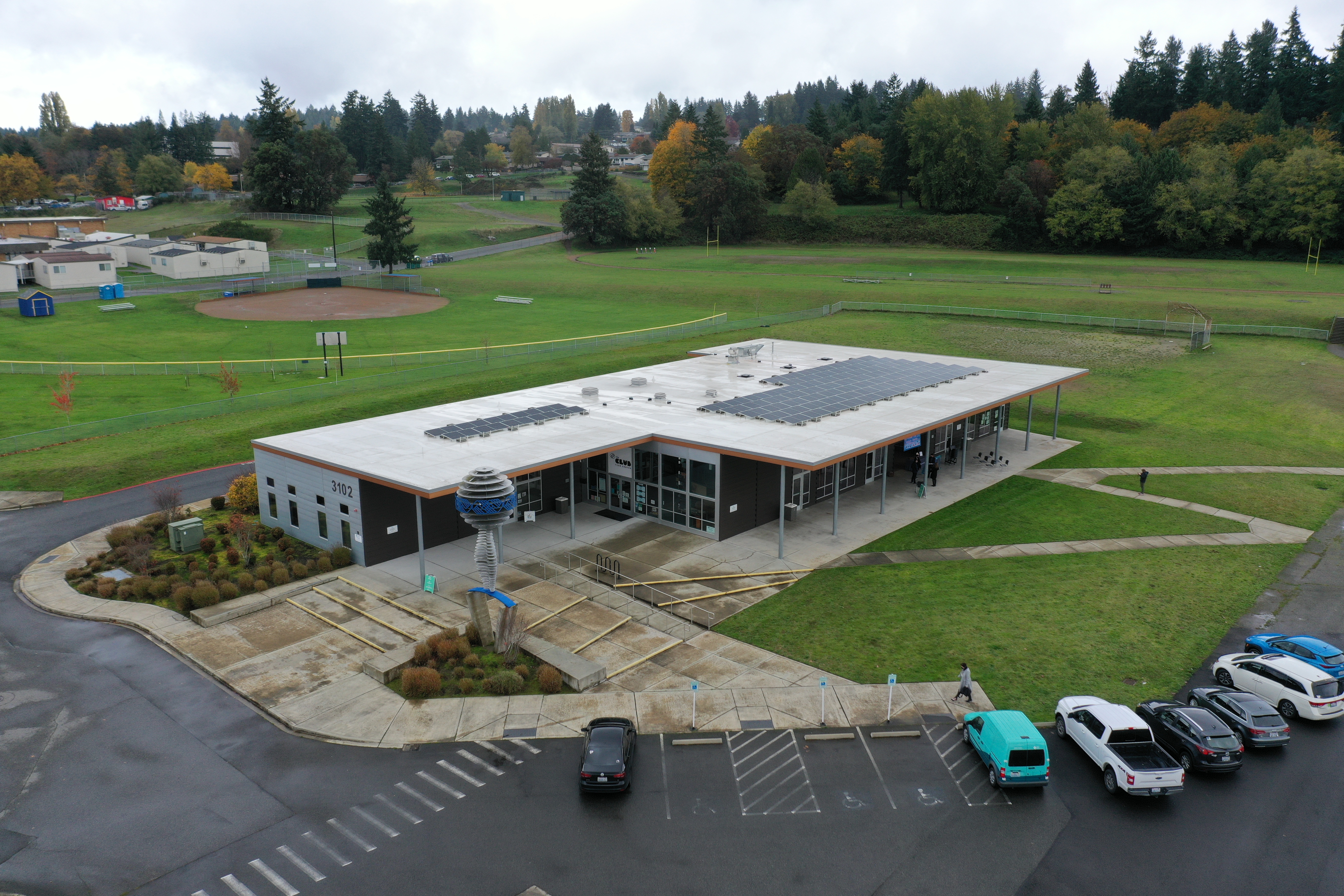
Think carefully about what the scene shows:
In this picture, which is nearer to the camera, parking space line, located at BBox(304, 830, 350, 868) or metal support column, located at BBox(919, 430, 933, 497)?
parking space line, located at BBox(304, 830, 350, 868)

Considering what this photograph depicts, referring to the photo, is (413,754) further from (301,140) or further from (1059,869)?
(301,140)

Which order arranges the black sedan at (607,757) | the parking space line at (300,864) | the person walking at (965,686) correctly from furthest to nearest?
the person walking at (965,686), the black sedan at (607,757), the parking space line at (300,864)

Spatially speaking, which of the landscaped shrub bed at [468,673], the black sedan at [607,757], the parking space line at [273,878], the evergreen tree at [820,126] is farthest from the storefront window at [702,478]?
the evergreen tree at [820,126]

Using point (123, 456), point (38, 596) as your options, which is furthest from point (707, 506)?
point (123, 456)

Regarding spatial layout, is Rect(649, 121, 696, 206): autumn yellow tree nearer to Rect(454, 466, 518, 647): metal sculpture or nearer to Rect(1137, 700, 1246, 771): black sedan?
Rect(454, 466, 518, 647): metal sculpture

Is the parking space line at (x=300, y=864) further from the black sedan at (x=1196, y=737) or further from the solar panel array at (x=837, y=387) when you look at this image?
the solar panel array at (x=837, y=387)

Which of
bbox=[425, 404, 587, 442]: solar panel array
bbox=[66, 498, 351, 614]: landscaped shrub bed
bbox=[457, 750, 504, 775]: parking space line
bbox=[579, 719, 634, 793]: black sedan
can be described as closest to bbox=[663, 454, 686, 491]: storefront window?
bbox=[425, 404, 587, 442]: solar panel array
